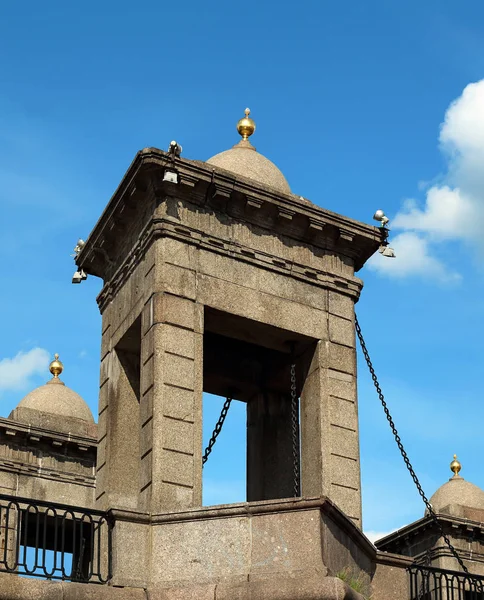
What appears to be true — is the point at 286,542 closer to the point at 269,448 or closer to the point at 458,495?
the point at 269,448

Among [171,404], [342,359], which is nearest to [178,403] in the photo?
[171,404]

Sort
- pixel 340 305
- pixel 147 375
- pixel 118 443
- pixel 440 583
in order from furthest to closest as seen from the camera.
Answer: pixel 340 305 < pixel 118 443 < pixel 440 583 < pixel 147 375

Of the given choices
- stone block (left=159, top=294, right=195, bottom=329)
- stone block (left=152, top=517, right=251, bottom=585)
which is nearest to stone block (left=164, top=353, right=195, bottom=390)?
stone block (left=159, top=294, right=195, bottom=329)

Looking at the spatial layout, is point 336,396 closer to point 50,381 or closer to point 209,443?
point 209,443

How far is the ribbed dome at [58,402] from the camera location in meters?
33.2

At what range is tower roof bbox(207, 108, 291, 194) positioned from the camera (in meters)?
19.5

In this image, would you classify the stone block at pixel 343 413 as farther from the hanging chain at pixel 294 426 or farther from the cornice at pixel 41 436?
the cornice at pixel 41 436

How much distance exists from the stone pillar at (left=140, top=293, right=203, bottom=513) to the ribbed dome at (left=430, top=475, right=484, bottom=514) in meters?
16.7

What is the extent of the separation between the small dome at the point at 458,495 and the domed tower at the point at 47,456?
897 cm

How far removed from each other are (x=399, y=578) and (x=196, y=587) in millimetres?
3376

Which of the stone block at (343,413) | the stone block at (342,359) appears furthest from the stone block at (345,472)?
the stone block at (342,359)

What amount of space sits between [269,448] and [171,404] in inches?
141

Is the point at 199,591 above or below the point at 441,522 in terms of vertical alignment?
below

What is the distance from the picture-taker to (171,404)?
16734mm
